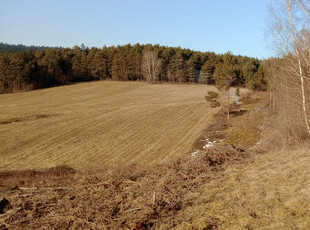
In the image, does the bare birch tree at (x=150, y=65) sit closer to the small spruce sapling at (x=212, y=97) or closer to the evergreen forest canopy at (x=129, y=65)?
the evergreen forest canopy at (x=129, y=65)

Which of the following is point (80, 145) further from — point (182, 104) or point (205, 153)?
point (182, 104)

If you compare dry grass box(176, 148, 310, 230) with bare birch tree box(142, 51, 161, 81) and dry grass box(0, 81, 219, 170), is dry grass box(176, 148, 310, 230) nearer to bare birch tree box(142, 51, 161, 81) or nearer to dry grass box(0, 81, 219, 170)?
dry grass box(0, 81, 219, 170)

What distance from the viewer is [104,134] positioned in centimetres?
2758

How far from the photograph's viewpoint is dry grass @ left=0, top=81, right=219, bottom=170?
20.3m

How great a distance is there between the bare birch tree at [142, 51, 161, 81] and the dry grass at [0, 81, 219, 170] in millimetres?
30918

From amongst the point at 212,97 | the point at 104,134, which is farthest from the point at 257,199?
the point at 212,97

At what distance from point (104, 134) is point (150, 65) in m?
56.2

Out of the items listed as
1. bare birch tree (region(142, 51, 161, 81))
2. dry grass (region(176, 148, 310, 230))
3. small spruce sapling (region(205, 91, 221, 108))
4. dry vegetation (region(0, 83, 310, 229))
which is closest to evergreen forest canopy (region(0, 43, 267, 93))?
bare birch tree (region(142, 51, 161, 81))

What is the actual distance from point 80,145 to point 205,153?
1643 centimetres

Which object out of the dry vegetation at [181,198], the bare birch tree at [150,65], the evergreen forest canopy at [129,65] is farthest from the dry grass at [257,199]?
the bare birch tree at [150,65]

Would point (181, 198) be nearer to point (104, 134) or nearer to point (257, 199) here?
point (257, 199)

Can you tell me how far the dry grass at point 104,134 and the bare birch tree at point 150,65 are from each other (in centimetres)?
3092

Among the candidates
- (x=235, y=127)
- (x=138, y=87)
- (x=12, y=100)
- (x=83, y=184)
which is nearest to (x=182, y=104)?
(x=235, y=127)

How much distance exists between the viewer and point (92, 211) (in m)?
5.80
